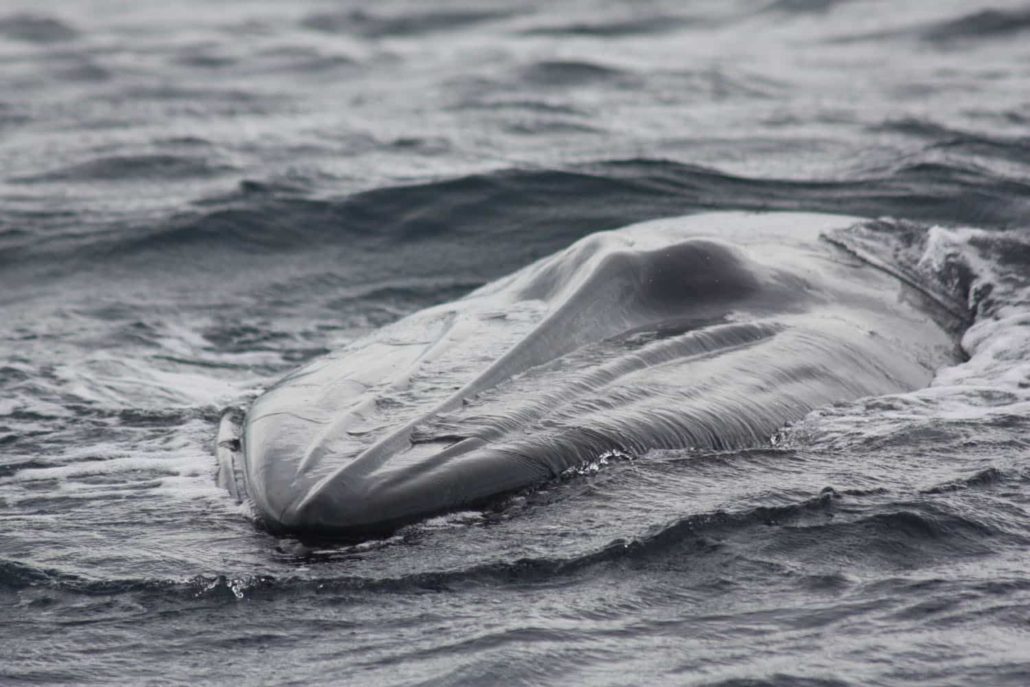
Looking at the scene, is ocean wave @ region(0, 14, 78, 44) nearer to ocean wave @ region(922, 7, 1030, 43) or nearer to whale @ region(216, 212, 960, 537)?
ocean wave @ region(922, 7, 1030, 43)

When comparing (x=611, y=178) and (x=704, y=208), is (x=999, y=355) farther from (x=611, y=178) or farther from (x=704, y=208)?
(x=611, y=178)

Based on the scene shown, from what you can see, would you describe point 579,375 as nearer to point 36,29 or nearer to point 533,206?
point 533,206

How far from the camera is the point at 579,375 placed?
7875 mm

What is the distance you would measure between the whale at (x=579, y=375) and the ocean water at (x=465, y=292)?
16 cm

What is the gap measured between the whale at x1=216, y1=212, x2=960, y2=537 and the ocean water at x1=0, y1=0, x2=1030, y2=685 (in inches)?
6.5

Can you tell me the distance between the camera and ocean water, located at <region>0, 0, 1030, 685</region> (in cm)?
594

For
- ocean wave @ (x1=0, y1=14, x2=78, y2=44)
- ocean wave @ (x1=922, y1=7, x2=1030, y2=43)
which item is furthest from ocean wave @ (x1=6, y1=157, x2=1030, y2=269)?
ocean wave @ (x1=0, y1=14, x2=78, y2=44)

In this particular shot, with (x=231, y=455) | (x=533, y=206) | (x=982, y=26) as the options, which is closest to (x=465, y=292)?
(x=533, y=206)

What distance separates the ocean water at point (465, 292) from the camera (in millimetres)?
5938

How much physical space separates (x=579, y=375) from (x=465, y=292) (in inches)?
215

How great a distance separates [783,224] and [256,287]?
4.62m

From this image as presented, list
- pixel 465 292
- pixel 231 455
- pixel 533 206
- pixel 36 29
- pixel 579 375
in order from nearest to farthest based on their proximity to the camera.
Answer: pixel 579 375, pixel 231 455, pixel 465 292, pixel 533 206, pixel 36 29

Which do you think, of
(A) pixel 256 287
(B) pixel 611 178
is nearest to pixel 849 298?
(A) pixel 256 287

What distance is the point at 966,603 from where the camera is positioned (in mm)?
6059
